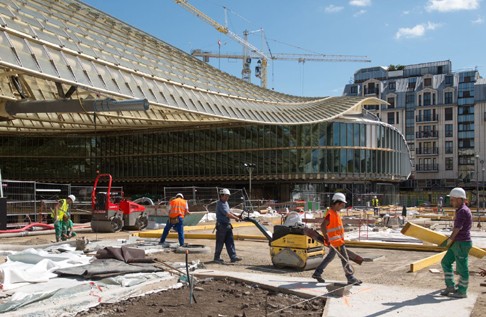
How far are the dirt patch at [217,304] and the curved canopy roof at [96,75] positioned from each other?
11608 mm

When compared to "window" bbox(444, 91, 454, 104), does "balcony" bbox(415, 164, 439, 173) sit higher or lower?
lower

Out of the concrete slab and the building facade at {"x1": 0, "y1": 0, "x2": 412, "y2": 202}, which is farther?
the building facade at {"x1": 0, "y1": 0, "x2": 412, "y2": 202}

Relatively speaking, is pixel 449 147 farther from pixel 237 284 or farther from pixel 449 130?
pixel 237 284

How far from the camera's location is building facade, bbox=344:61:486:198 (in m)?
89.6

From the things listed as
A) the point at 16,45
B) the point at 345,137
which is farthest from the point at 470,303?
the point at 345,137

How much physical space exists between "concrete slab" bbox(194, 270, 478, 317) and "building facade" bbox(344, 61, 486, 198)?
8378 centimetres

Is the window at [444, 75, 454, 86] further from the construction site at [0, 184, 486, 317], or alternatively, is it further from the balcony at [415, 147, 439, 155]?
the construction site at [0, 184, 486, 317]

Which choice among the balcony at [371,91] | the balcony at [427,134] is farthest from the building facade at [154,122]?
the balcony at [371,91]

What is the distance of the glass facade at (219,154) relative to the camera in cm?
5700

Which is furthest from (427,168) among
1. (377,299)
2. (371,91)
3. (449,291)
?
(377,299)

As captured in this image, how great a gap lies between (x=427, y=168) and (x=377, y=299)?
89052 mm

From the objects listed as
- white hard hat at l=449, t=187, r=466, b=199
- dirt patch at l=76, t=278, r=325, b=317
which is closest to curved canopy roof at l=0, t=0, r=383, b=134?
dirt patch at l=76, t=278, r=325, b=317

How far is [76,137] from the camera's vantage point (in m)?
68.3

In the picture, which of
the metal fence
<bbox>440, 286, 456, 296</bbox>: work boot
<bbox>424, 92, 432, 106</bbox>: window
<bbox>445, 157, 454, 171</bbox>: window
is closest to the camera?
<bbox>440, 286, 456, 296</bbox>: work boot
